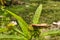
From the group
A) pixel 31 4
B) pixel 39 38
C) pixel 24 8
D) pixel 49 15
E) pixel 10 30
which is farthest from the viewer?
pixel 31 4

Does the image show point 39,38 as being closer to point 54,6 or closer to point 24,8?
point 24,8

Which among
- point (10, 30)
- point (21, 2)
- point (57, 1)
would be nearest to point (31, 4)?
point (21, 2)

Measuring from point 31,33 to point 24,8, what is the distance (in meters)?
1.10

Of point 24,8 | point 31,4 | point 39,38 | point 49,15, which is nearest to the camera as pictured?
point 39,38

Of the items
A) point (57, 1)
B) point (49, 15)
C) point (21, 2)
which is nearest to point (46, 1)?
point (57, 1)

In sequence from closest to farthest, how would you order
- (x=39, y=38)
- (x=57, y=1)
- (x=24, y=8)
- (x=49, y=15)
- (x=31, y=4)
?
(x=39, y=38) → (x=49, y=15) → (x=24, y=8) → (x=31, y=4) → (x=57, y=1)

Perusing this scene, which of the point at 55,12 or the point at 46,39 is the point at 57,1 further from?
the point at 46,39

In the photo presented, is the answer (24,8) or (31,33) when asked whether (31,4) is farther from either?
(31,33)

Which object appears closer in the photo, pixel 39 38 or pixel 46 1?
pixel 39 38

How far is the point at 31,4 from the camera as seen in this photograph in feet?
10.3

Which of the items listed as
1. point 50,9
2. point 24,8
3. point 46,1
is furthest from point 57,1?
point 24,8

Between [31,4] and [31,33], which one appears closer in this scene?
[31,33]

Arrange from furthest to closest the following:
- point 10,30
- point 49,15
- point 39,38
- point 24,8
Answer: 1. point 24,8
2. point 49,15
3. point 10,30
4. point 39,38

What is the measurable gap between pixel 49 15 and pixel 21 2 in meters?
0.65
